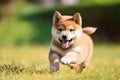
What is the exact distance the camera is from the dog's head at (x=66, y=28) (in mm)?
5980

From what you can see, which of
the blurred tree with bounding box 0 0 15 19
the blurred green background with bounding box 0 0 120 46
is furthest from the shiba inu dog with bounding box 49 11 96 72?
the blurred tree with bounding box 0 0 15 19

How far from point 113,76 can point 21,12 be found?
15674 mm

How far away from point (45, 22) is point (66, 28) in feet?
45.3

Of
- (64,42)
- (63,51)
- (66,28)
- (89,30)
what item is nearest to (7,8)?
(89,30)

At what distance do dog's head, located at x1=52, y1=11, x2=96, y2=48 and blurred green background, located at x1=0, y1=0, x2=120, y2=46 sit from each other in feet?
31.8

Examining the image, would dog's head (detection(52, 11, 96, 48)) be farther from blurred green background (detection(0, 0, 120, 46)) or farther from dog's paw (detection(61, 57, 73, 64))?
blurred green background (detection(0, 0, 120, 46))

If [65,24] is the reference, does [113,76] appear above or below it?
below

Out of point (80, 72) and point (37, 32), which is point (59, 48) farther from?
point (37, 32)

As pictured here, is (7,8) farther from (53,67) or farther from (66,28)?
(66,28)

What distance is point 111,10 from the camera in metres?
17.4

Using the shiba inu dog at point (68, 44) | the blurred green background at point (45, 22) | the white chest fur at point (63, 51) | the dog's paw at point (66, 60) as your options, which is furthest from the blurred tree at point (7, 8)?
the dog's paw at point (66, 60)

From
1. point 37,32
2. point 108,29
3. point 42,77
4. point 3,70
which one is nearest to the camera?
point 42,77

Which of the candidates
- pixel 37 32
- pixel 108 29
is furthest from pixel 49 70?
pixel 37 32

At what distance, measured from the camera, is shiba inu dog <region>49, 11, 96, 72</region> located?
6.00 m
